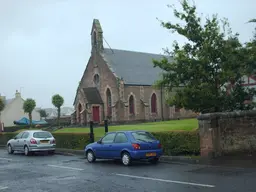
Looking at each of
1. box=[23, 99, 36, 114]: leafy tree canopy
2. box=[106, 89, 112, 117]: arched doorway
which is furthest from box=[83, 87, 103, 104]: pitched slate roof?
box=[23, 99, 36, 114]: leafy tree canopy

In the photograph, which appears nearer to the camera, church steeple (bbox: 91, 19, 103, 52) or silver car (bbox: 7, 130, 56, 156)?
silver car (bbox: 7, 130, 56, 156)

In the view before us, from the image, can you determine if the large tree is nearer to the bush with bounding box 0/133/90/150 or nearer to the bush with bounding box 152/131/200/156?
the bush with bounding box 152/131/200/156

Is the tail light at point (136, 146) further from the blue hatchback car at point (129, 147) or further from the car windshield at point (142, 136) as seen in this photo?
the car windshield at point (142, 136)

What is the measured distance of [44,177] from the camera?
12.1 meters

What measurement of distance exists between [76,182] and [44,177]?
6.06ft

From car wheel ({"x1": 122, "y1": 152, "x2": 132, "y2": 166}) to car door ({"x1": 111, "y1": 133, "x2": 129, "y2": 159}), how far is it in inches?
10.7

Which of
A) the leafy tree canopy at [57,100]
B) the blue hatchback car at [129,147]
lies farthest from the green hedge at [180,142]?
the leafy tree canopy at [57,100]

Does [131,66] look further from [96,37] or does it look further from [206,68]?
[206,68]

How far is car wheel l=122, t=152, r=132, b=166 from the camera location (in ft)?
46.4

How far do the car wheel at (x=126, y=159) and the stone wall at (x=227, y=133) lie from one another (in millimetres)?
3208

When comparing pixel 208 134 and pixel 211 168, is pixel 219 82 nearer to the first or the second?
pixel 208 134

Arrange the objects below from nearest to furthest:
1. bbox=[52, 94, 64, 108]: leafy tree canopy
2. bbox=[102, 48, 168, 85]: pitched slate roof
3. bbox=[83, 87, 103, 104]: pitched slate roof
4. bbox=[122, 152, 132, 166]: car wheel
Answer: bbox=[122, 152, 132, 166]: car wheel < bbox=[102, 48, 168, 85]: pitched slate roof < bbox=[83, 87, 103, 104]: pitched slate roof < bbox=[52, 94, 64, 108]: leafy tree canopy

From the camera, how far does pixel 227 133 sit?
15.3m

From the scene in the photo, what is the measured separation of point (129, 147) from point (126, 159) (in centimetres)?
55
